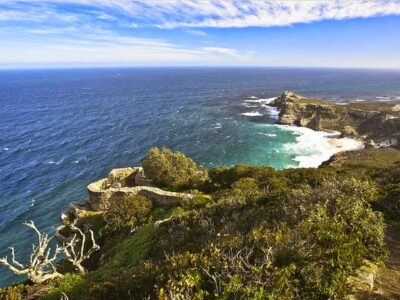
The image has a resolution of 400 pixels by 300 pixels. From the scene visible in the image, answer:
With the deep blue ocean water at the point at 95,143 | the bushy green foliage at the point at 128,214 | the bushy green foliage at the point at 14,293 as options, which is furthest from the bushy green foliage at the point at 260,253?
the deep blue ocean water at the point at 95,143

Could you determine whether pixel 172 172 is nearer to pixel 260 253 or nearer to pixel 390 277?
pixel 260 253

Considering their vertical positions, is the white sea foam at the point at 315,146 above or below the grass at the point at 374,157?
below

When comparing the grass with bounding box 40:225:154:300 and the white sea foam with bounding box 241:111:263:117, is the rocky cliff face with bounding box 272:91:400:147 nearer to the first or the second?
the white sea foam with bounding box 241:111:263:117

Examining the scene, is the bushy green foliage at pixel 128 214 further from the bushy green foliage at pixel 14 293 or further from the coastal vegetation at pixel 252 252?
the bushy green foliage at pixel 14 293

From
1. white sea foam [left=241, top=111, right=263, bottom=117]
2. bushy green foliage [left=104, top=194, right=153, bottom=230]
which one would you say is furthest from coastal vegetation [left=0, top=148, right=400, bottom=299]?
white sea foam [left=241, top=111, right=263, bottom=117]

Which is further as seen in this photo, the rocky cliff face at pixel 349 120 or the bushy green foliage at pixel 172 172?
the rocky cliff face at pixel 349 120
